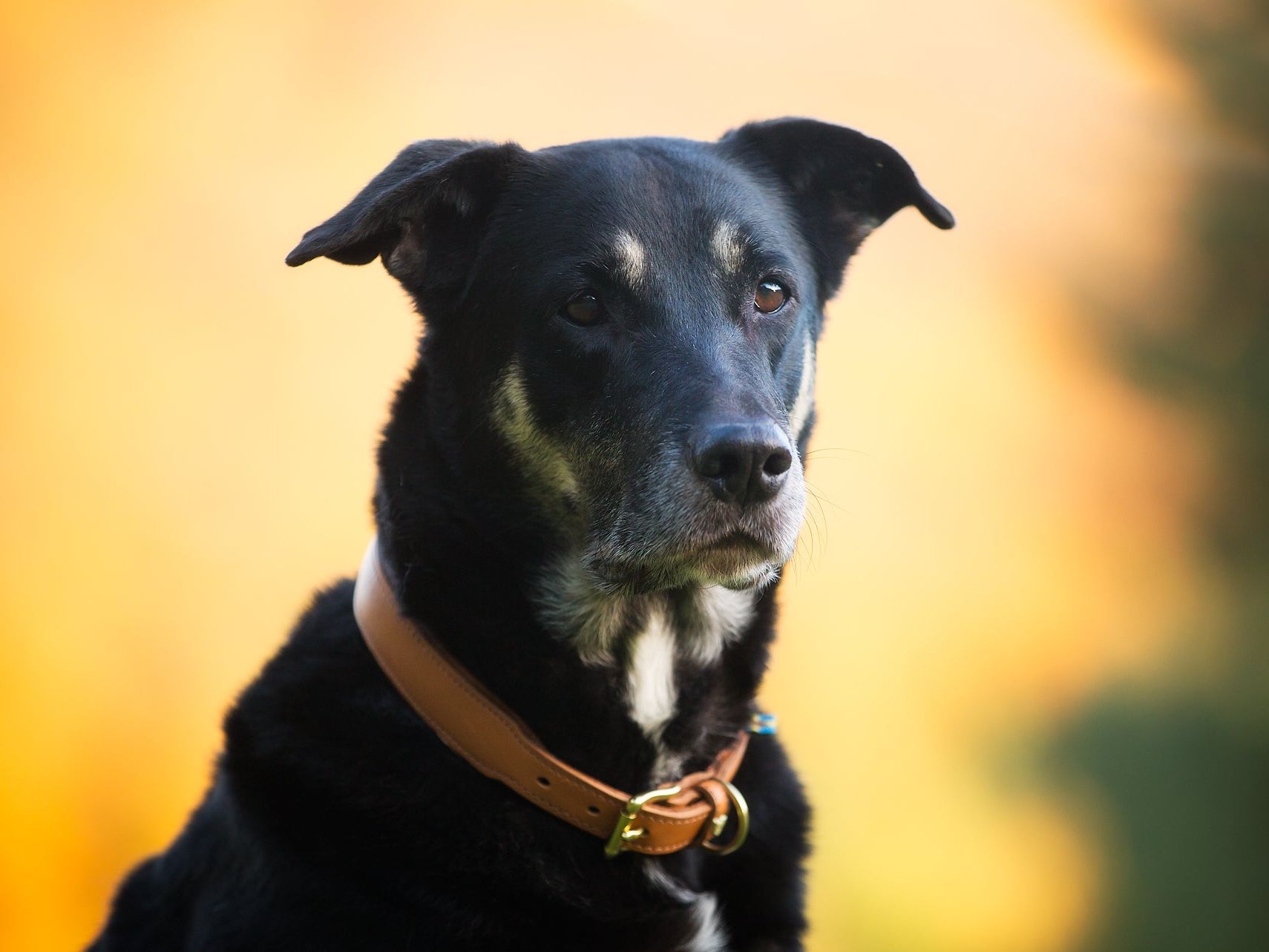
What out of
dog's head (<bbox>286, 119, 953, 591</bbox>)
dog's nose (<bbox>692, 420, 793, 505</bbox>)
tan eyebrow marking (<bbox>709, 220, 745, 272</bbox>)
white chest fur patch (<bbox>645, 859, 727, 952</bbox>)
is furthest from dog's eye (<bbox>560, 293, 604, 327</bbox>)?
white chest fur patch (<bbox>645, 859, 727, 952</bbox>)

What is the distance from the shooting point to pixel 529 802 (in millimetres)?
2338

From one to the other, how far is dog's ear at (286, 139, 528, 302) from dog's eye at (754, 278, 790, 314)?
2.03 ft

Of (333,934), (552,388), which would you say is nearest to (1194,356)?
(552,388)

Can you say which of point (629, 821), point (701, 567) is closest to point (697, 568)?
point (701, 567)

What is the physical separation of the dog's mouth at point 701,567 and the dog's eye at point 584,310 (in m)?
0.51

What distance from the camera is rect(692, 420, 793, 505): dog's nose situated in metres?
2.20

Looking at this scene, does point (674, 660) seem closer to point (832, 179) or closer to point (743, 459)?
point (743, 459)

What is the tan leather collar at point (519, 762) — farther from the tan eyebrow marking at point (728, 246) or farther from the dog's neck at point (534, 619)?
the tan eyebrow marking at point (728, 246)

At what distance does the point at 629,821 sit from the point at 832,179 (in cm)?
169

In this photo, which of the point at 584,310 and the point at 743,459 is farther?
the point at 584,310

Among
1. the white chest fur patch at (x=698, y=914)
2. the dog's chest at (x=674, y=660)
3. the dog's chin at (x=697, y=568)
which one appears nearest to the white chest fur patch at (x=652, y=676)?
the dog's chest at (x=674, y=660)

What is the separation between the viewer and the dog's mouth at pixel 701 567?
7.78 ft

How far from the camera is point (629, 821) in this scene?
7.53 ft

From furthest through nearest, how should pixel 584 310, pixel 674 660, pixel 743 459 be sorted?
pixel 674 660, pixel 584 310, pixel 743 459
